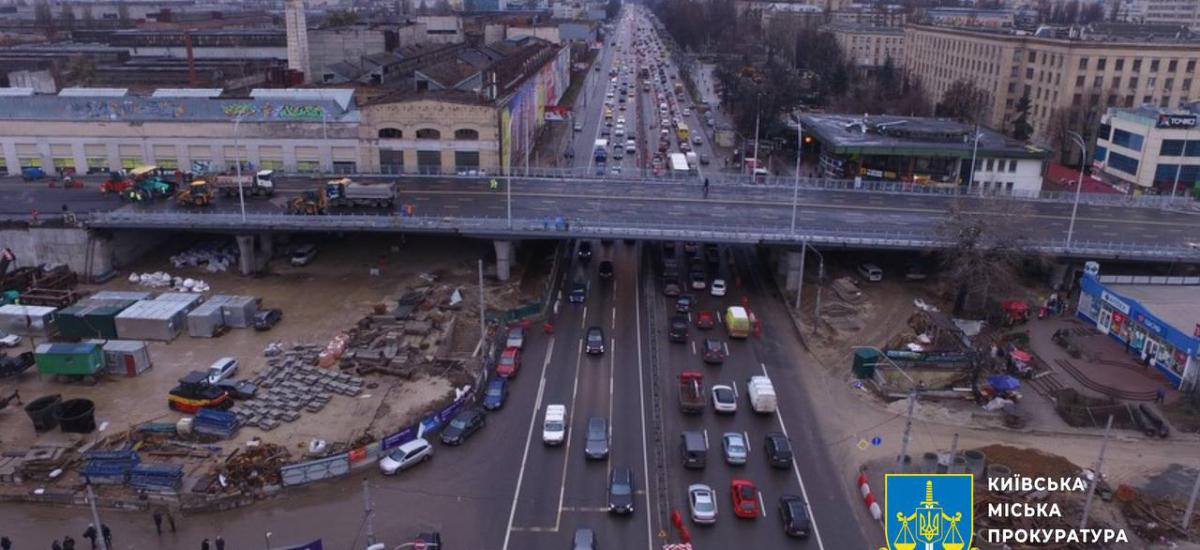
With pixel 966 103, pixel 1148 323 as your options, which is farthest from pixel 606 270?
pixel 966 103

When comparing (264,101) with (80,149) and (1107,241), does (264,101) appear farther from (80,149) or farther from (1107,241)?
(1107,241)

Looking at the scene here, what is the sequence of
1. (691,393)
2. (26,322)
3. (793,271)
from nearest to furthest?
(691,393)
(26,322)
(793,271)

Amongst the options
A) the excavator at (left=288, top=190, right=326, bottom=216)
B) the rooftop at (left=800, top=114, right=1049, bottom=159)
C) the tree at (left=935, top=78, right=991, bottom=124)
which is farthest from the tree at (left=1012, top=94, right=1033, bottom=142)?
the excavator at (left=288, top=190, right=326, bottom=216)

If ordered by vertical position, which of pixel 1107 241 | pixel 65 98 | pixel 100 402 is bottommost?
pixel 100 402

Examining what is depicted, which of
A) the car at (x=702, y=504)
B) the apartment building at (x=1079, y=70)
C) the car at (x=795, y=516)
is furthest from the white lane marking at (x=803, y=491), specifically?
the apartment building at (x=1079, y=70)

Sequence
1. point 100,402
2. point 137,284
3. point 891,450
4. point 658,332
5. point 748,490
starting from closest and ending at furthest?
point 748,490, point 891,450, point 100,402, point 658,332, point 137,284

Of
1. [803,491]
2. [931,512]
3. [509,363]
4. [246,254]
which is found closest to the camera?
[931,512]

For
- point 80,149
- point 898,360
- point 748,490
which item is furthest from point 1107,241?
point 80,149

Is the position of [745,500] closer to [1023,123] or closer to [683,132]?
[683,132]
